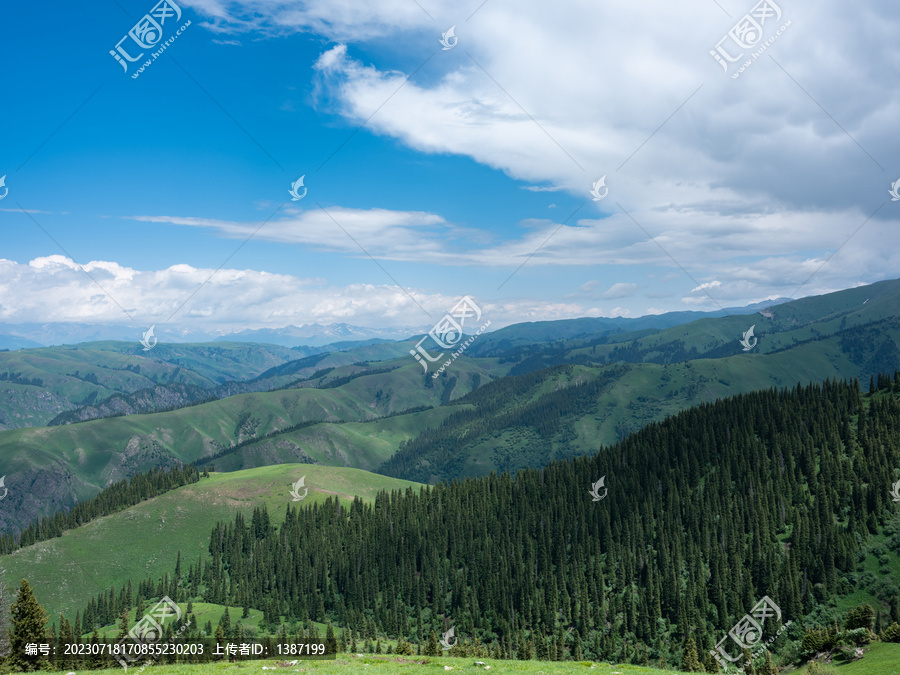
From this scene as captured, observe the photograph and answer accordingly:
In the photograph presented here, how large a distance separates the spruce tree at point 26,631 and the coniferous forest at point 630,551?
7231 centimetres

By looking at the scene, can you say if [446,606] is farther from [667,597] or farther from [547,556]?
[667,597]

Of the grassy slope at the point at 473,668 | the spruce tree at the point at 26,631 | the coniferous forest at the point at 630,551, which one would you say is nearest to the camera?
the grassy slope at the point at 473,668

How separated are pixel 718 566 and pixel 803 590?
1742 cm

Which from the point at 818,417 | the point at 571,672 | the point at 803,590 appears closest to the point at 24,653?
the point at 571,672

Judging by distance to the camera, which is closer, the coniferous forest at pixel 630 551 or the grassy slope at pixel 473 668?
the grassy slope at pixel 473 668

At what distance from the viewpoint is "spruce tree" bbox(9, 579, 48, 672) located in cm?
5375

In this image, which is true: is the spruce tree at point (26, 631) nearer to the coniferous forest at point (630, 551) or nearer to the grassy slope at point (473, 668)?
the grassy slope at point (473, 668)

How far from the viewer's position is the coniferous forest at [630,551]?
119812 millimetres

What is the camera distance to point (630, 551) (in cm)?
14975

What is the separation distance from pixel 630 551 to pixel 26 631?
13753cm

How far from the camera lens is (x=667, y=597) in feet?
423

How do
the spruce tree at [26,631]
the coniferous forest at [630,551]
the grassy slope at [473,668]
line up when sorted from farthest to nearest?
the coniferous forest at [630,551] < the spruce tree at [26,631] < the grassy slope at [473,668]

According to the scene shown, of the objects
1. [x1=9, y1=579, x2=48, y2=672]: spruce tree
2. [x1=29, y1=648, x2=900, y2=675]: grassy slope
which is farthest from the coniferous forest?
[x1=9, y1=579, x2=48, y2=672]: spruce tree

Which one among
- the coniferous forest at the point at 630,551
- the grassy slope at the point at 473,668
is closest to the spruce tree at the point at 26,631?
the grassy slope at the point at 473,668
